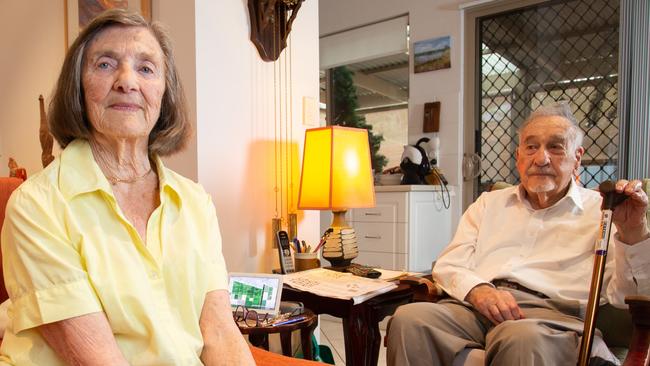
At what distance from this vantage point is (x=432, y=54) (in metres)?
3.67

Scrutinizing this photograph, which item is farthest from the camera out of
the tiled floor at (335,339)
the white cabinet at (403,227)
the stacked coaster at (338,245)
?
the white cabinet at (403,227)

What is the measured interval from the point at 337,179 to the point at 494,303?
0.75 m

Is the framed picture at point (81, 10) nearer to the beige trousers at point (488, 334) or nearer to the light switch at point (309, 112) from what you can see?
the light switch at point (309, 112)

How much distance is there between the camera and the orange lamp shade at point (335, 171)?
1901mm

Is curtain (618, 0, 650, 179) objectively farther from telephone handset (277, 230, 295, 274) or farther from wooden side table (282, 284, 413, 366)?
telephone handset (277, 230, 295, 274)

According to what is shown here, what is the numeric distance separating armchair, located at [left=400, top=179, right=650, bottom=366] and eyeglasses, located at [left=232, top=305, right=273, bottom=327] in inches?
22.2

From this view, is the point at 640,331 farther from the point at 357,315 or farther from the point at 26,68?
the point at 26,68

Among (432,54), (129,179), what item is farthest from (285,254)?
(432,54)

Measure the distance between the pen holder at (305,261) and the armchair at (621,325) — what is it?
41cm

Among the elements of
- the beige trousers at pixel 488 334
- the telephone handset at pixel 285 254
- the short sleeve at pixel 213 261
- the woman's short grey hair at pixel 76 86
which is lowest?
the beige trousers at pixel 488 334

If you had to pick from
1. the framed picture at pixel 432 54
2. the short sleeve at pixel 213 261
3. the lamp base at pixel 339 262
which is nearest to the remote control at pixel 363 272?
the lamp base at pixel 339 262

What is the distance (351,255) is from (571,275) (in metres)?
0.84

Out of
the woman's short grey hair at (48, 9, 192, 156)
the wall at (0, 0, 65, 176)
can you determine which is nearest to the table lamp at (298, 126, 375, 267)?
the woman's short grey hair at (48, 9, 192, 156)

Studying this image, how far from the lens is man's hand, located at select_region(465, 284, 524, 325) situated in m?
1.45
